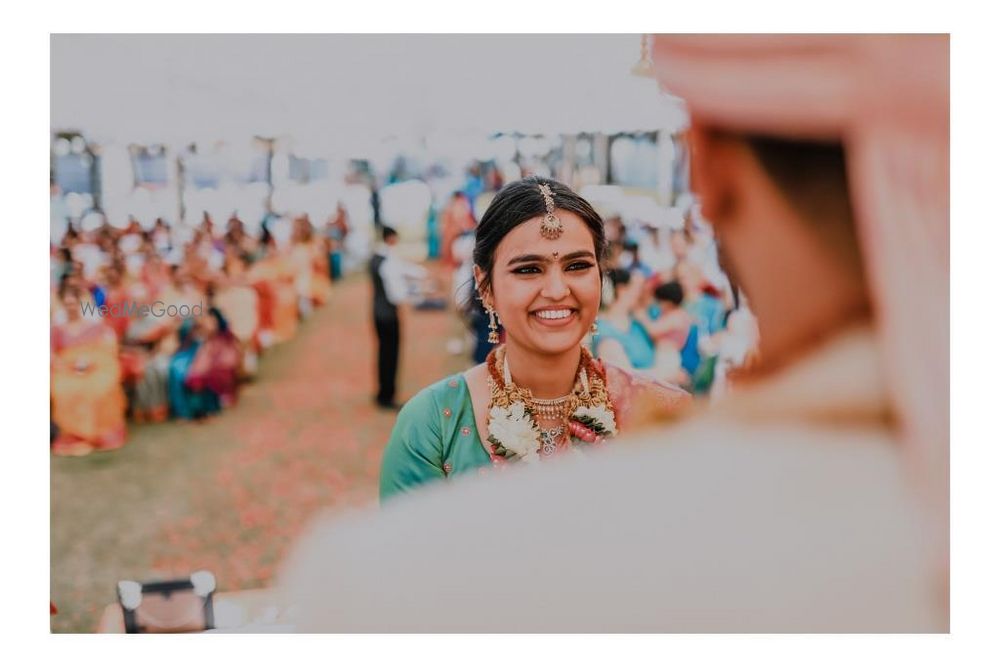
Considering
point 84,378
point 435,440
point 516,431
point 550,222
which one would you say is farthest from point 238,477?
point 550,222

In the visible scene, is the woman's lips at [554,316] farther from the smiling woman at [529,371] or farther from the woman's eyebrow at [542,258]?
the woman's eyebrow at [542,258]

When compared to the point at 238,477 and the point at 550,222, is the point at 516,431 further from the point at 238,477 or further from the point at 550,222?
the point at 238,477

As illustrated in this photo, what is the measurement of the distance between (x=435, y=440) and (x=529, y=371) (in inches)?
14.3

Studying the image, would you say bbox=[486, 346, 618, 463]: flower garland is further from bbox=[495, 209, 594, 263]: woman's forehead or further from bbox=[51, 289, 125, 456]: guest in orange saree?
bbox=[51, 289, 125, 456]: guest in orange saree

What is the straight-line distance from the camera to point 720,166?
4.47 ft

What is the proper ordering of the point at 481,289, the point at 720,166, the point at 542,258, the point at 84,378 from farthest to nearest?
1. the point at 84,378
2. the point at 481,289
3. the point at 542,258
4. the point at 720,166

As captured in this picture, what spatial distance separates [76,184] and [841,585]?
284 cm

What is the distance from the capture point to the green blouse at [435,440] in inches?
123

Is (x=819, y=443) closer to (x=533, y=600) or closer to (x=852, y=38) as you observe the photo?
(x=533, y=600)

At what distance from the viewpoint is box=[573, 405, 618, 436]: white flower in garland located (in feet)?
10.3

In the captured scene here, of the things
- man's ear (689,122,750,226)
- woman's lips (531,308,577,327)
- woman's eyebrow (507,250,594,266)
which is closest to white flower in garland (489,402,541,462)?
woman's lips (531,308,577,327)

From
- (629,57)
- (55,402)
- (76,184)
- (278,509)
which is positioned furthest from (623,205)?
(55,402)

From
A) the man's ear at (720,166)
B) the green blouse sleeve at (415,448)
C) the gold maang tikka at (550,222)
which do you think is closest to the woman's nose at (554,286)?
the gold maang tikka at (550,222)

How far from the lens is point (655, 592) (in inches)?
53.8
